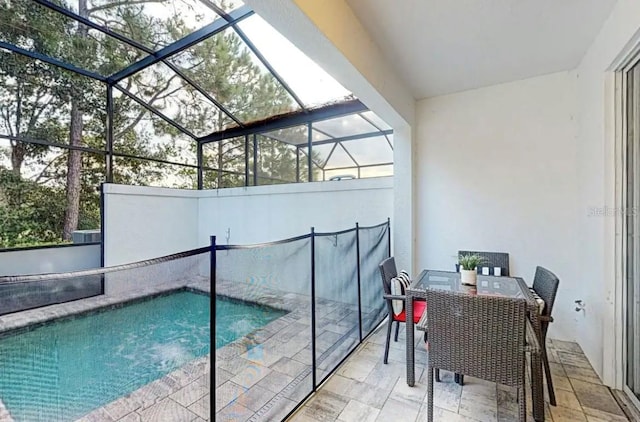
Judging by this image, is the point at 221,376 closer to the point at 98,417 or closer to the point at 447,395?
the point at 98,417

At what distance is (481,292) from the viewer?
2.39 m

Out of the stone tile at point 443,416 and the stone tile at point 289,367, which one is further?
the stone tile at point 289,367

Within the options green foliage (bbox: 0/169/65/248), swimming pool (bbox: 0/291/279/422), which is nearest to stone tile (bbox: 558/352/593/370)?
swimming pool (bbox: 0/291/279/422)

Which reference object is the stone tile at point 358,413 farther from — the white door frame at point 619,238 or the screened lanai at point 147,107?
the screened lanai at point 147,107

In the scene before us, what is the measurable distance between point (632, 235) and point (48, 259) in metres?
7.72

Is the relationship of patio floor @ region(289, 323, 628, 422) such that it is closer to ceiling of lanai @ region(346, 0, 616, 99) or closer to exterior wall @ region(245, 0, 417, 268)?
exterior wall @ region(245, 0, 417, 268)

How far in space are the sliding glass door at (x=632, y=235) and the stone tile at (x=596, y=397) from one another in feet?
0.49

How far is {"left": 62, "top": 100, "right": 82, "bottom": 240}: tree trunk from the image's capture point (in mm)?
5633

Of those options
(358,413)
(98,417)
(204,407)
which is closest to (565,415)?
(358,413)

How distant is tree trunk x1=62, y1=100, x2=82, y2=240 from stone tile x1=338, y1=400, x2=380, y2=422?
6067mm

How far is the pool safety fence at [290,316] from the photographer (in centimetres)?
190

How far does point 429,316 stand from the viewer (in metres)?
1.93

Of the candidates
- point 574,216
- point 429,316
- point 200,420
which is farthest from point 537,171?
point 200,420

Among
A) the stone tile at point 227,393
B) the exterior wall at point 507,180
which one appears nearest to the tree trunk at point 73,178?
the stone tile at point 227,393
